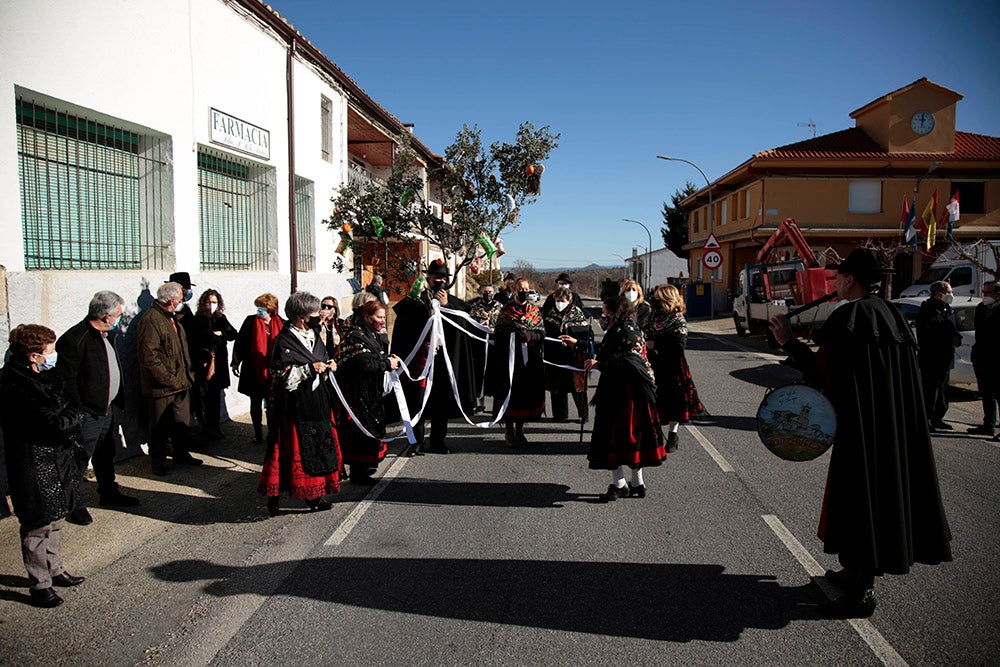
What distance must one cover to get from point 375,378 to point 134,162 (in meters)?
4.70

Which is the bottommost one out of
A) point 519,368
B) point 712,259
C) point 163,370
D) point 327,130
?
point 519,368

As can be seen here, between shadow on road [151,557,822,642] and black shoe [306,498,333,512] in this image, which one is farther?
black shoe [306,498,333,512]

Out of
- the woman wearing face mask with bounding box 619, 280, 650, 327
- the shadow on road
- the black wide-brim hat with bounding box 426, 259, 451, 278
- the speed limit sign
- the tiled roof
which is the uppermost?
the tiled roof

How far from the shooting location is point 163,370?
6.90 meters

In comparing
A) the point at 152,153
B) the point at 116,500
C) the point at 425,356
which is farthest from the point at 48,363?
the point at 152,153

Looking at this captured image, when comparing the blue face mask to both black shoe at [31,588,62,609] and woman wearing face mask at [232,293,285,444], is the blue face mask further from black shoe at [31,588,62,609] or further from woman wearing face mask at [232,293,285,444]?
woman wearing face mask at [232,293,285,444]

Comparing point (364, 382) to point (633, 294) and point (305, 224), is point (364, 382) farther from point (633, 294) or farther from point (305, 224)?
point (305, 224)

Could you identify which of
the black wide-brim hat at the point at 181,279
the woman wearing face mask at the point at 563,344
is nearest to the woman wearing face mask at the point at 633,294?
the woman wearing face mask at the point at 563,344

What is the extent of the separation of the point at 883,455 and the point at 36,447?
192 inches

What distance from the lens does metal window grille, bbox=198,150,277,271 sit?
10430 mm

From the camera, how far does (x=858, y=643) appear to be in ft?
12.2

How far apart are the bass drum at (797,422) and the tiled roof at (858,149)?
97.3 feet

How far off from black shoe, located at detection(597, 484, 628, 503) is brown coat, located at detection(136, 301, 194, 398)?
13.9 feet

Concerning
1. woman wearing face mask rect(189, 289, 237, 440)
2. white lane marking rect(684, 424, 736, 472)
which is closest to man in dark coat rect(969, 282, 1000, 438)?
white lane marking rect(684, 424, 736, 472)
